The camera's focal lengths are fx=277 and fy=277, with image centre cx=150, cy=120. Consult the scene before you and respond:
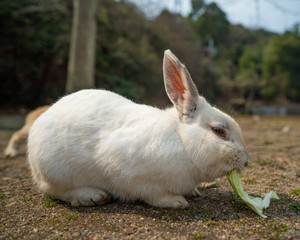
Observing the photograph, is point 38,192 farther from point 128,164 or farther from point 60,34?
point 60,34

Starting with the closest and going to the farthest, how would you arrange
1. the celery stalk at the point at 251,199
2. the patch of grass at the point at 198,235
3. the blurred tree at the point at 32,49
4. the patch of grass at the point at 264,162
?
the patch of grass at the point at 198,235 < the celery stalk at the point at 251,199 < the patch of grass at the point at 264,162 < the blurred tree at the point at 32,49

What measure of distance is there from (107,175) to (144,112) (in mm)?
689

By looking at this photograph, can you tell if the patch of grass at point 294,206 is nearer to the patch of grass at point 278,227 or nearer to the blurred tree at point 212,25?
the patch of grass at point 278,227

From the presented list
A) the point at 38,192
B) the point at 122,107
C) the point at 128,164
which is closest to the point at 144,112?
the point at 122,107

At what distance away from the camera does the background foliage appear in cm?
1211

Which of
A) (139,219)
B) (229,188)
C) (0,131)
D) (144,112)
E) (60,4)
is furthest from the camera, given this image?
(60,4)

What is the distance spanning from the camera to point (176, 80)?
8.40 ft

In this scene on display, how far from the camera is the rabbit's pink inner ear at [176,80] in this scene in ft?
8.34

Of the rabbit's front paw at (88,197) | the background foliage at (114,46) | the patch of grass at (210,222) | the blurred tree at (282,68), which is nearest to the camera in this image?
the patch of grass at (210,222)

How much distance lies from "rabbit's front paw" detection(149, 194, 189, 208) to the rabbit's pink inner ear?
2.99 feet

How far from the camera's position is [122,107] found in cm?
276

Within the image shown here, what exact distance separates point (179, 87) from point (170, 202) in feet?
3.44

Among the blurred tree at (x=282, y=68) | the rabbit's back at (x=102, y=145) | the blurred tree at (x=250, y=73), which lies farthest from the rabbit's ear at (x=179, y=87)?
the blurred tree at (x=282, y=68)

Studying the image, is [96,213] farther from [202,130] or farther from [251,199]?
[251,199]
